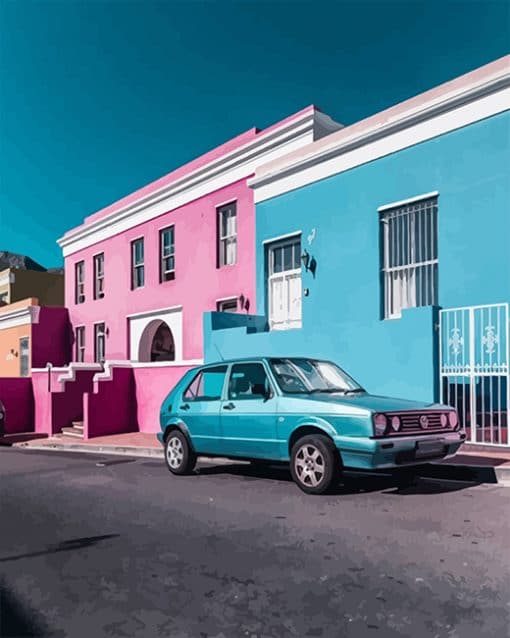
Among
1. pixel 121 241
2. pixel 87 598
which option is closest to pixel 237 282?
pixel 121 241

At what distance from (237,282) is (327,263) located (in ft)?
12.6

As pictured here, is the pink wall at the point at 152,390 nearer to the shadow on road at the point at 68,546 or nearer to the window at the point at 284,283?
the window at the point at 284,283

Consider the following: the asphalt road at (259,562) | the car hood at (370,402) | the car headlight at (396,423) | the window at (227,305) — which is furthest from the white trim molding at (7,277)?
the car headlight at (396,423)

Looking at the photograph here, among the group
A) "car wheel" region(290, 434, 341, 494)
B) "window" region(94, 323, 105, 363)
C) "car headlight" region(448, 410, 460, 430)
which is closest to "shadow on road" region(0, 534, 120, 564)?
"car wheel" region(290, 434, 341, 494)

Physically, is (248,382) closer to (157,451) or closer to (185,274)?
(157,451)

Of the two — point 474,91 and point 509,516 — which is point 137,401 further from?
point 509,516

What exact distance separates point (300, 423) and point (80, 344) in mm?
19395

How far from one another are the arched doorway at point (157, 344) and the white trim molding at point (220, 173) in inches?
149

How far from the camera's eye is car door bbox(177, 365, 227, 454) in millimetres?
8375

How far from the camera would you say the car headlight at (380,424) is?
662cm

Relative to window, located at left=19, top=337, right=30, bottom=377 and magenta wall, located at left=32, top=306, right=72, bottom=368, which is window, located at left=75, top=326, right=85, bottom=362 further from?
window, located at left=19, top=337, right=30, bottom=377

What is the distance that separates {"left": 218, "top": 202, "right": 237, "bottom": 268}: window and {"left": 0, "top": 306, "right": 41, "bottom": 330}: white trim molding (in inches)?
438

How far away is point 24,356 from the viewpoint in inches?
1029

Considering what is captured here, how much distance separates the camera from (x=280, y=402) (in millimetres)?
7477
